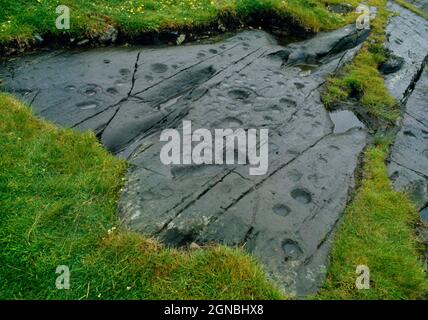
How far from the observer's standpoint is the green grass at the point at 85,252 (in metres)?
4.32

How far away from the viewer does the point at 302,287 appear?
4754 mm

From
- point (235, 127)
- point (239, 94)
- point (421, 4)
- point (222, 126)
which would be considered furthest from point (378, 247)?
point (421, 4)

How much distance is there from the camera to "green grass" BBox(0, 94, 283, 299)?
432 cm

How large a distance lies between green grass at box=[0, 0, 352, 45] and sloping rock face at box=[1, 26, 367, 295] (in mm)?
694

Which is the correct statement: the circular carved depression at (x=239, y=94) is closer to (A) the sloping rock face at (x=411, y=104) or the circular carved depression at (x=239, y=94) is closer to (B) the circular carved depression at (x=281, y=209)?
(A) the sloping rock face at (x=411, y=104)

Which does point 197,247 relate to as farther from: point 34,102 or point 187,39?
point 187,39

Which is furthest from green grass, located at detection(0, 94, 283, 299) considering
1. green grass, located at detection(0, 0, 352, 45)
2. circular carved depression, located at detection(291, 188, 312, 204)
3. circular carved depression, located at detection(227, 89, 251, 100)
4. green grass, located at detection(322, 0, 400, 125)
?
green grass, located at detection(322, 0, 400, 125)

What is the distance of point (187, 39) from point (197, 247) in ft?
23.0

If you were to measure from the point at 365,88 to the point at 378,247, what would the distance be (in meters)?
5.54

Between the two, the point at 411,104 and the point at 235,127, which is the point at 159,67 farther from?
the point at 411,104

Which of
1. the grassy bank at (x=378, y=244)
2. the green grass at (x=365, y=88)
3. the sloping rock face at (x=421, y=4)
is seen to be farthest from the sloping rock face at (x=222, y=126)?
the sloping rock face at (x=421, y=4)

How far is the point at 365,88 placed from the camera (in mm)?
9781
